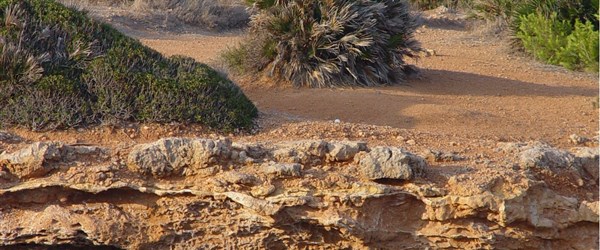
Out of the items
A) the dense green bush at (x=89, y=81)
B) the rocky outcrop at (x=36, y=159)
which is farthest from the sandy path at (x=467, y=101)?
the rocky outcrop at (x=36, y=159)

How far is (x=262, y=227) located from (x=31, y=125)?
2360 millimetres

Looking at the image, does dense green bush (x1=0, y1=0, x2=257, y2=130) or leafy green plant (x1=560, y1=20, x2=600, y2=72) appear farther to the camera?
leafy green plant (x1=560, y1=20, x2=600, y2=72)

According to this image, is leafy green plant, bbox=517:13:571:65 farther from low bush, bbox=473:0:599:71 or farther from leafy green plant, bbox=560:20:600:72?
leafy green plant, bbox=560:20:600:72

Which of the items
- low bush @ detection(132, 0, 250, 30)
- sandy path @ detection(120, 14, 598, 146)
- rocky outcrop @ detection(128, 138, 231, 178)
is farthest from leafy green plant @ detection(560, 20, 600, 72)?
rocky outcrop @ detection(128, 138, 231, 178)

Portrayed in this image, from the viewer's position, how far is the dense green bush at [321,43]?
1102cm

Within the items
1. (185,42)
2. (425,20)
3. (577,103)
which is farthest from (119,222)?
(425,20)

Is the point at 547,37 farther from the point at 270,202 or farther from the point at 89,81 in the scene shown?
the point at 270,202

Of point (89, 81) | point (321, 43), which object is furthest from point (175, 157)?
point (321, 43)

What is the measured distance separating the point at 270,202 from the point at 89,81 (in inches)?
96.5

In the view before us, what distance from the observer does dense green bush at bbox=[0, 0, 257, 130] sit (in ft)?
25.9

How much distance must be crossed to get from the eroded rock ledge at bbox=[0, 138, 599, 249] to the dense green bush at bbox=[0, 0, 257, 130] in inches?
40.9

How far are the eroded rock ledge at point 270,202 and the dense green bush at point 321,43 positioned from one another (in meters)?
4.23

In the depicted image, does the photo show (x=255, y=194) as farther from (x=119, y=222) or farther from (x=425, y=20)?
(x=425, y=20)

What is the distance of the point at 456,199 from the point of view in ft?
21.7
